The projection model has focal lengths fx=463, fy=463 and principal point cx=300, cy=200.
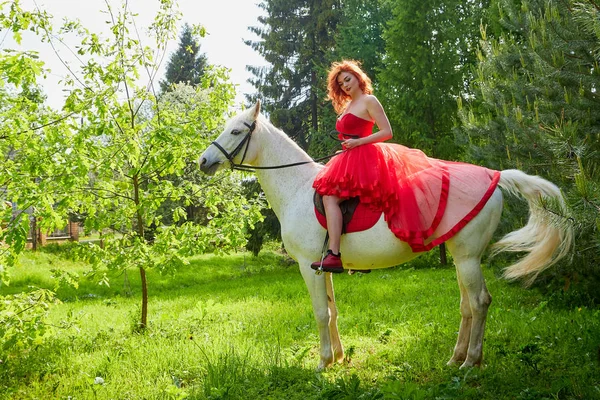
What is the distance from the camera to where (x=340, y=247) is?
4.62m

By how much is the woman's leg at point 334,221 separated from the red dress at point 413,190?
0.08m

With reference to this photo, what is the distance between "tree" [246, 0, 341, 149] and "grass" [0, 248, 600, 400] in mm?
11690

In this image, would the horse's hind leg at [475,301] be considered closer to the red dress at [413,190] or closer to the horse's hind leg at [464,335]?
the horse's hind leg at [464,335]

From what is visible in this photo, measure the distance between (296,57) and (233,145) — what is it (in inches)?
637

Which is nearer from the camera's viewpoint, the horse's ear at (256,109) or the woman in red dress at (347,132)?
the woman in red dress at (347,132)

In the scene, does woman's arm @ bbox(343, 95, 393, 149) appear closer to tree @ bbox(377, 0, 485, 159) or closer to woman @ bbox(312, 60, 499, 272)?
woman @ bbox(312, 60, 499, 272)

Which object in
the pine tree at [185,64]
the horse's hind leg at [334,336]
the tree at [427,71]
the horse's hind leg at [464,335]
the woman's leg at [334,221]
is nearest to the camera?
the woman's leg at [334,221]

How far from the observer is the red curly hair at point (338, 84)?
464cm

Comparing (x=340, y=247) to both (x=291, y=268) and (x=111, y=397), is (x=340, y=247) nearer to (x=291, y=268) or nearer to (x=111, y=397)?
(x=111, y=397)

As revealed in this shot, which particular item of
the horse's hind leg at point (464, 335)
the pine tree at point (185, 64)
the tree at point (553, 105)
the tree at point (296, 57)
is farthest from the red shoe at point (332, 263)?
the pine tree at point (185, 64)

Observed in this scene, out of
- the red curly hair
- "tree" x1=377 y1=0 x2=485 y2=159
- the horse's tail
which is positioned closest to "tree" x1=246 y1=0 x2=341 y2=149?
"tree" x1=377 y1=0 x2=485 y2=159

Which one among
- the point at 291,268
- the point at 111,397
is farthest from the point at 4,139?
the point at 291,268

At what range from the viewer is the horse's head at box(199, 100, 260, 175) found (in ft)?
15.9

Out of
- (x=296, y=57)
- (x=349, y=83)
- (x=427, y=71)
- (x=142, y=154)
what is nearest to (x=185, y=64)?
(x=296, y=57)
